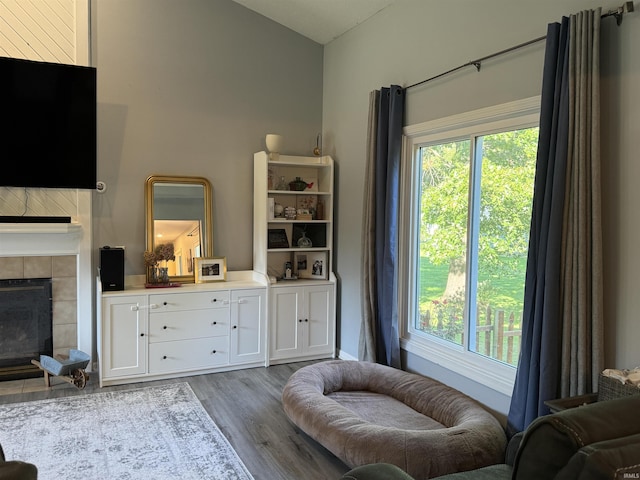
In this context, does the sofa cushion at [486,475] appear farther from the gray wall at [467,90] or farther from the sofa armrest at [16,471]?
the sofa armrest at [16,471]

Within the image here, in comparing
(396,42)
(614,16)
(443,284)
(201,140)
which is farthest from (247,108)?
(614,16)

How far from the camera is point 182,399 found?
384 cm

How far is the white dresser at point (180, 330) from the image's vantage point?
160 inches

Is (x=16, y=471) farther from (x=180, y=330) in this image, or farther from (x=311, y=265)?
(x=311, y=265)

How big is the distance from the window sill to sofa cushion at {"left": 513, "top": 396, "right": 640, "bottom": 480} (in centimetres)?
186

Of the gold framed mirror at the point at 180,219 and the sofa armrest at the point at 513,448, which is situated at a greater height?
the gold framed mirror at the point at 180,219

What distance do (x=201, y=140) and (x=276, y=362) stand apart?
2.12 metres

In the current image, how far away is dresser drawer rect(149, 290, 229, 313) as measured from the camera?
421cm

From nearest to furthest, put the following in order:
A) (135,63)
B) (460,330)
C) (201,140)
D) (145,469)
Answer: (145,469) < (460,330) < (135,63) < (201,140)

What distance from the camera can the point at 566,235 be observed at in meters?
2.60

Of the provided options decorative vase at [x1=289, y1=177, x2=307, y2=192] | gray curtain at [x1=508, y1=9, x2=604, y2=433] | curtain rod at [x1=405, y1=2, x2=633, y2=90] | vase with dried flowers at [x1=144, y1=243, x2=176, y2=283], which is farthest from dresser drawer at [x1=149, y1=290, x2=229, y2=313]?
gray curtain at [x1=508, y1=9, x2=604, y2=433]

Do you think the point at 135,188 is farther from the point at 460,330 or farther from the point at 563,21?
the point at 563,21

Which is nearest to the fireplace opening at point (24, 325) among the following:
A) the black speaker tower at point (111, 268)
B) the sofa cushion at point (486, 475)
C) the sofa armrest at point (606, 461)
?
the black speaker tower at point (111, 268)

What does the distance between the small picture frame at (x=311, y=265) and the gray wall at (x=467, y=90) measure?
0.15m
